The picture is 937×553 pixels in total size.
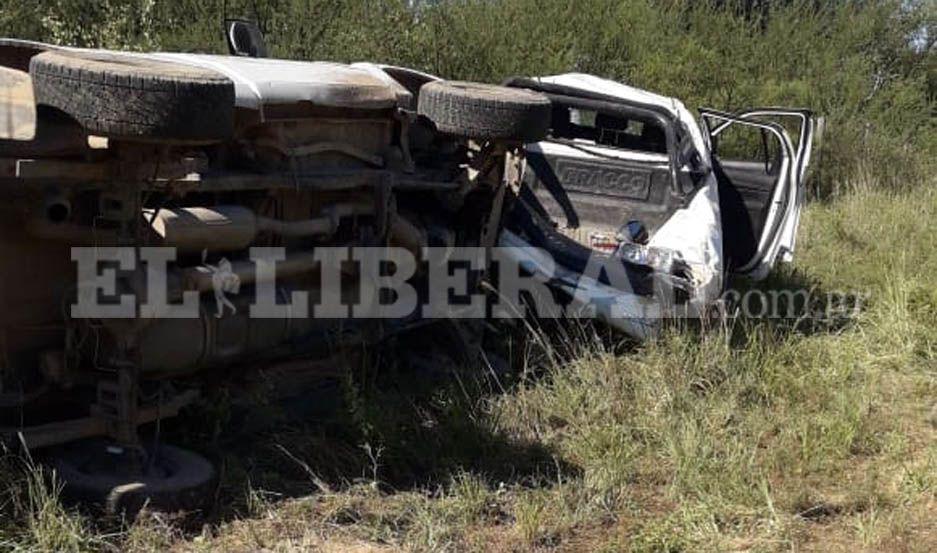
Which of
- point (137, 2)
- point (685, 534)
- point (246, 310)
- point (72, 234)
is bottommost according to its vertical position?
point (685, 534)

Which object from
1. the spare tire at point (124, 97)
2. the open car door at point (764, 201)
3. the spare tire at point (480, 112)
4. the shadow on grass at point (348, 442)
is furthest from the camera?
the open car door at point (764, 201)

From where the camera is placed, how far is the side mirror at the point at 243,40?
556 cm

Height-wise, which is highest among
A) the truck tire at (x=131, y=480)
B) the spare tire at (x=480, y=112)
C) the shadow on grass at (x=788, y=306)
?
the spare tire at (x=480, y=112)

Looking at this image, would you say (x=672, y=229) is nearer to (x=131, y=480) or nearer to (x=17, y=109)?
(x=131, y=480)

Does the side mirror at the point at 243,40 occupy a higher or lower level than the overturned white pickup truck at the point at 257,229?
higher

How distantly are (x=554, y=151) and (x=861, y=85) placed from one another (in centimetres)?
1014

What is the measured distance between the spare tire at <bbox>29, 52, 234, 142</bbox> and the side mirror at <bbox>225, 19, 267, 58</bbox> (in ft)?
7.28

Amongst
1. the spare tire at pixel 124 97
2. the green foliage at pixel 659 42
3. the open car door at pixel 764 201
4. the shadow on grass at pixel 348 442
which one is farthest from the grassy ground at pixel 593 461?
the green foliage at pixel 659 42

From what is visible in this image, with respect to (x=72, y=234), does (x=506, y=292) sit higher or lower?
lower

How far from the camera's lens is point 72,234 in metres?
3.70

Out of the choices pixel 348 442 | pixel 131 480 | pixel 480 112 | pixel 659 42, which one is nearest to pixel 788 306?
pixel 480 112

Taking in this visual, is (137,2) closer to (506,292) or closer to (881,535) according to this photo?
(506,292)

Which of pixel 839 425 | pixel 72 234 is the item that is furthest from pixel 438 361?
pixel 72 234

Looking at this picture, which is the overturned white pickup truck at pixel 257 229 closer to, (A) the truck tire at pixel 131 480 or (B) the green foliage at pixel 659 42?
(A) the truck tire at pixel 131 480
